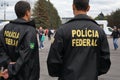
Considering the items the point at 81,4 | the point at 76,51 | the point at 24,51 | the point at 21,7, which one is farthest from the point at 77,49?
the point at 21,7

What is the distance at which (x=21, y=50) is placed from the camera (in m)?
5.44

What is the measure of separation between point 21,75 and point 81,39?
1.03 meters

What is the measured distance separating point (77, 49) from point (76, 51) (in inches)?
1.0

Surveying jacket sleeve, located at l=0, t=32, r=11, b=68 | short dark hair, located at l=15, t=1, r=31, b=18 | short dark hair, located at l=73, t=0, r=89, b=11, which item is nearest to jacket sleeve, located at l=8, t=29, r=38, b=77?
Result: jacket sleeve, located at l=0, t=32, r=11, b=68

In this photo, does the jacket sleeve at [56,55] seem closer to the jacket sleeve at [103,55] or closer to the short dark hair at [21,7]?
the jacket sleeve at [103,55]

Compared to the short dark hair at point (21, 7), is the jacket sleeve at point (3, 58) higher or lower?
lower

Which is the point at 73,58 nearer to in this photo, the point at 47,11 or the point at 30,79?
the point at 30,79

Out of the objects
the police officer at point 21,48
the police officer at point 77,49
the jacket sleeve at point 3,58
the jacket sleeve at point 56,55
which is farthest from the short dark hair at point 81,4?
the jacket sleeve at point 3,58

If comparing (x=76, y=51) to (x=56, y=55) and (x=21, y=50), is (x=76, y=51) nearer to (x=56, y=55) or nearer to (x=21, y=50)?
(x=56, y=55)

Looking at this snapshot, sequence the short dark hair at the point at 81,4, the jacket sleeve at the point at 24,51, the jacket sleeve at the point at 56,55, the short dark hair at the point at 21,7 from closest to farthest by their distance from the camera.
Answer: the jacket sleeve at the point at 56,55 → the short dark hair at the point at 81,4 → the jacket sleeve at the point at 24,51 → the short dark hair at the point at 21,7

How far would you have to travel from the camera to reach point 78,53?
495 centimetres

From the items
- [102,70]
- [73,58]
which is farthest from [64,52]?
[102,70]

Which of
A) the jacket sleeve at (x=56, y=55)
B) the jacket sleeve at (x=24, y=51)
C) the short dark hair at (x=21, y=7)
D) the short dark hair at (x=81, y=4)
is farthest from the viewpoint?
the short dark hair at (x=21, y=7)

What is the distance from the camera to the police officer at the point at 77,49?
4.91 metres
